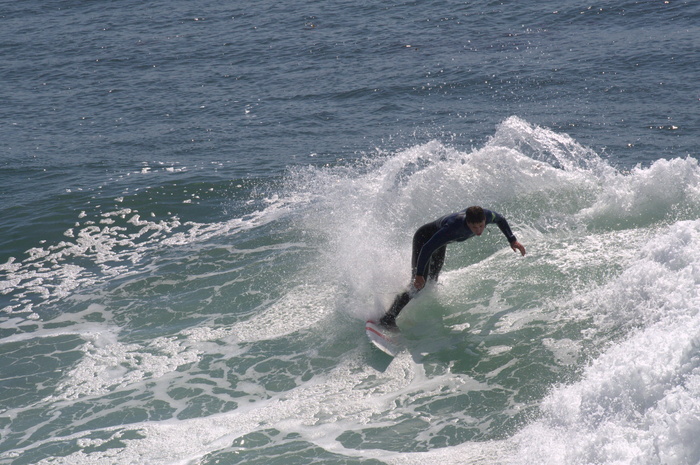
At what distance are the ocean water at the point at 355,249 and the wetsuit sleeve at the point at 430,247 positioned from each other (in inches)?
28.5

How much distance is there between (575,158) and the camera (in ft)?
48.2

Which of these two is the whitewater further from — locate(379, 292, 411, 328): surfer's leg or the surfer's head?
the surfer's head

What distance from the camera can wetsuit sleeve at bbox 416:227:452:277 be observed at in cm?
928

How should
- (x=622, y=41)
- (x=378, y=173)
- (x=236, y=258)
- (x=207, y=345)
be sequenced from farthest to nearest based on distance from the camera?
1. (x=622, y=41)
2. (x=378, y=173)
3. (x=236, y=258)
4. (x=207, y=345)

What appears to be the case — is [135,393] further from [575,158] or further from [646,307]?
[575,158]

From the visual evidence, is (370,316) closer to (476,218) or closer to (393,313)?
(393,313)

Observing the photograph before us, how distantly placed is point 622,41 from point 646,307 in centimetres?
1516

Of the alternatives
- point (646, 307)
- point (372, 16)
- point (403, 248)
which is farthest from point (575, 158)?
point (372, 16)

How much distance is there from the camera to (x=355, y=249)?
1126 cm

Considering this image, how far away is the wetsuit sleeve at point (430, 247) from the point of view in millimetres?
9281

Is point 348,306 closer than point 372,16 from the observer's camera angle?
Yes

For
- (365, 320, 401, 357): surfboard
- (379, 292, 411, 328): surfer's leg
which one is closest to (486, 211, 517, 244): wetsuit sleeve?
(379, 292, 411, 328): surfer's leg

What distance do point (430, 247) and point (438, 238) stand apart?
0.15 metres

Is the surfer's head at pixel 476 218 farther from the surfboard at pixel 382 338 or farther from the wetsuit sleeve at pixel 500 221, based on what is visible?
the surfboard at pixel 382 338
